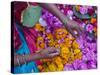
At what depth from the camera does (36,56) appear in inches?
63.5

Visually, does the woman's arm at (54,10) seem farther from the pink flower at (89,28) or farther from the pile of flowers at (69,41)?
the pink flower at (89,28)

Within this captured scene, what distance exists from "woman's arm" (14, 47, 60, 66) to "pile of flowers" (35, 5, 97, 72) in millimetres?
30

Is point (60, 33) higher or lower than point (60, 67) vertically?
higher

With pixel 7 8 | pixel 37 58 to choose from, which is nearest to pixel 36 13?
pixel 7 8

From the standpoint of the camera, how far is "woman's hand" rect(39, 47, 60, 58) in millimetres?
1630

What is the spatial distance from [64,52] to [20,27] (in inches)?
15.3

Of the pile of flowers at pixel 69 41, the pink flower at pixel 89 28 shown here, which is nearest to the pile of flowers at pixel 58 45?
the pile of flowers at pixel 69 41

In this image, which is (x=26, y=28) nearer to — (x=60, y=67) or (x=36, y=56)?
(x=36, y=56)

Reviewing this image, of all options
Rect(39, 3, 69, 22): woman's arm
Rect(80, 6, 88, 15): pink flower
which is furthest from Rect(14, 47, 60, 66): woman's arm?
Rect(80, 6, 88, 15): pink flower

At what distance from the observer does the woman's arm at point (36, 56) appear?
1.56 m

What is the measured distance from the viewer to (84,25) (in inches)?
68.7

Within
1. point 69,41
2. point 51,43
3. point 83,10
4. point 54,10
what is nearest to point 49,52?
point 51,43

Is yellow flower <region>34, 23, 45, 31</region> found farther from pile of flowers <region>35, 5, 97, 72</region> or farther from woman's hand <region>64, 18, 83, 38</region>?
woman's hand <region>64, 18, 83, 38</region>

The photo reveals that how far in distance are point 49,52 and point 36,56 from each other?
0.11 metres
